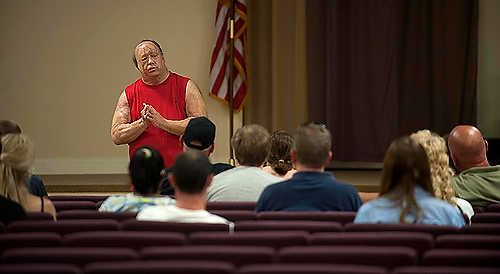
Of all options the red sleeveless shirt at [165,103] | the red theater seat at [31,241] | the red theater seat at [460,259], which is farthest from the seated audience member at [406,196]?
the red sleeveless shirt at [165,103]

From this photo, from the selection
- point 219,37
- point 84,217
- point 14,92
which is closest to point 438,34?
point 219,37

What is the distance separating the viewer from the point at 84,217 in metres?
3.73

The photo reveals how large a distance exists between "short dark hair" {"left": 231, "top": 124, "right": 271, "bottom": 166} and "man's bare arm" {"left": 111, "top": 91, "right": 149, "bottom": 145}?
1.95m

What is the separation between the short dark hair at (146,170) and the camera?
3.69 m

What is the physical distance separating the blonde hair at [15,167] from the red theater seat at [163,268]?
4.71 feet

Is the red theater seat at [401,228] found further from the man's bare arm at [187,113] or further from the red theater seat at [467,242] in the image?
the man's bare arm at [187,113]

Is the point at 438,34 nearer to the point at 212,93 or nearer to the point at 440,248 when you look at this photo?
the point at 212,93

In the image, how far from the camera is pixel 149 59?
641 centimetres

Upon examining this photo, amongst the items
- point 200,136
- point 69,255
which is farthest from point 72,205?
point 69,255

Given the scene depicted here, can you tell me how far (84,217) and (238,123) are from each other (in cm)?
594

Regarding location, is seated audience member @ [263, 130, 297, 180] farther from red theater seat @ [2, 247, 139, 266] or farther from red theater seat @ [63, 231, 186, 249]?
red theater seat @ [2, 247, 139, 266]

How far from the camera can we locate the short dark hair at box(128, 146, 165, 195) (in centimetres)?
369

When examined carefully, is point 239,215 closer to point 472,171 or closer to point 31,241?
point 31,241

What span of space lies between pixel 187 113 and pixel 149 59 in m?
0.54
